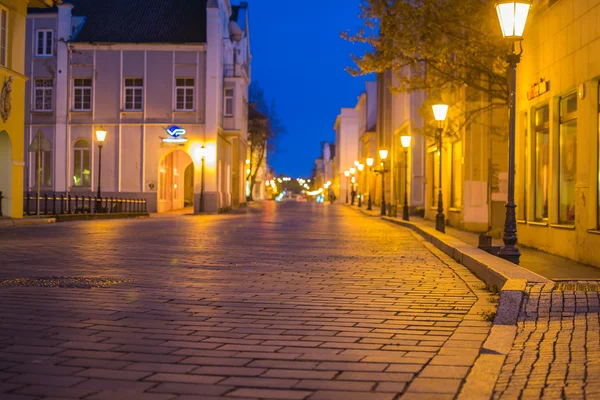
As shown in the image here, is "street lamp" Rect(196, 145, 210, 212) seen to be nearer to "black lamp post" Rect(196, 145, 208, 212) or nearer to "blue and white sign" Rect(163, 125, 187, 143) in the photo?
"black lamp post" Rect(196, 145, 208, 212)

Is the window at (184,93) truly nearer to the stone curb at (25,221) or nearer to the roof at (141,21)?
the roof at (141,21)

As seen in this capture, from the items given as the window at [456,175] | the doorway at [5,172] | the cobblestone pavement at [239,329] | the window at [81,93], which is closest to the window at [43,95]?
the window at [81,93]

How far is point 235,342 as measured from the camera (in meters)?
6.40

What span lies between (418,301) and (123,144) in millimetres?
39496

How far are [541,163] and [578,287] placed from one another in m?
8.25

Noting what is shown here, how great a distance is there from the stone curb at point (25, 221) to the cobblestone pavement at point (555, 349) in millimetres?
19412

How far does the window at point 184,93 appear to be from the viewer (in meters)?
46.8

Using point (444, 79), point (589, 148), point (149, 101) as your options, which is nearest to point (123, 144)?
point (149, 101)

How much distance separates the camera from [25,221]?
25.8 m

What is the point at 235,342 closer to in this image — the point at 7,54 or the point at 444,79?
the point at 444,79

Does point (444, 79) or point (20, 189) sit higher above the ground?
point (444, 79)

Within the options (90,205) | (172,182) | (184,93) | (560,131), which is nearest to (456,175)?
(560,131)

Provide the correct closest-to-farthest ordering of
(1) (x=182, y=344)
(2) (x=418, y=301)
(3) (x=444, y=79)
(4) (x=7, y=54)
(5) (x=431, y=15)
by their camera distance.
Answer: (1) (x=182, y=344)
(2) (x=418, y=301)
(5) (x=431, y=15)
(3) (x=444, y=79)
(4) (x=7, y=54)

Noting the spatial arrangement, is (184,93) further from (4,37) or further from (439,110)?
(439,110)
